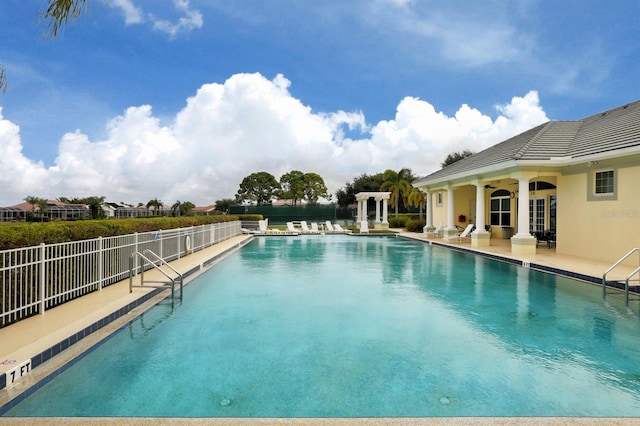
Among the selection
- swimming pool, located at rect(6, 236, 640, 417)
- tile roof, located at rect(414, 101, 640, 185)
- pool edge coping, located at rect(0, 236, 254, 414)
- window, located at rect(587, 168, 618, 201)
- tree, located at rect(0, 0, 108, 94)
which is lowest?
swimming pool, located at rect(6, 236, 640, 417)

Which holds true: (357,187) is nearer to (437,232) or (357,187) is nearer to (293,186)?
(293,186)

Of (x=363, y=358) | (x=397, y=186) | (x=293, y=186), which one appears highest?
(x=293, y=186)

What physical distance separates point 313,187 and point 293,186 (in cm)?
391

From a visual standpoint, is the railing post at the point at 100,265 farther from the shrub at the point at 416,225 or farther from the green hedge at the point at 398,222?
the green hedge at the point at 398,222

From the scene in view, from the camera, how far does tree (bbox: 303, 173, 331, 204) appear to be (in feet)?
198

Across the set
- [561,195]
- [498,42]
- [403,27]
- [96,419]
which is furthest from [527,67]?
[96,419]

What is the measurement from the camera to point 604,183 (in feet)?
37.7

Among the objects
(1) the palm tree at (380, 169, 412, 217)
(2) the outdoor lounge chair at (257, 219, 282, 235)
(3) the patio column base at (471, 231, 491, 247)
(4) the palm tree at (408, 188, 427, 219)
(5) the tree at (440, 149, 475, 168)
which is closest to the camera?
(3) the patio column base at (471, 231, 491, 247)

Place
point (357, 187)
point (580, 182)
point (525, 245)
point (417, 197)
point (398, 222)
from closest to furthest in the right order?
point (580, 182), point (525, 245), point (417, 197), point (398, 222), point (357, 187)

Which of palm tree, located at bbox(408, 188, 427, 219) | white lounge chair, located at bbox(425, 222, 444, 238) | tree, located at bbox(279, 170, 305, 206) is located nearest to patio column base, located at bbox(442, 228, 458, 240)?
white lounge chair, located at bbox(425, 222, 444, 238)

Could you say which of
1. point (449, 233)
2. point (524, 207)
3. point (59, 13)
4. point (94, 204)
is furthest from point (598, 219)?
point (94, 204)

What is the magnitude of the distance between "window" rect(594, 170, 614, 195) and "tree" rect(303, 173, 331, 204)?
1949 inches

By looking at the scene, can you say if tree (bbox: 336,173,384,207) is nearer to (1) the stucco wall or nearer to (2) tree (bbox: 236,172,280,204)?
(2) tree (bbox: 236,172,280,204)

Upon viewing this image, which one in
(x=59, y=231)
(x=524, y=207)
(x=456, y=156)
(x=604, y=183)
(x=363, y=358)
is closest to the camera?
(x=363, y=358)
